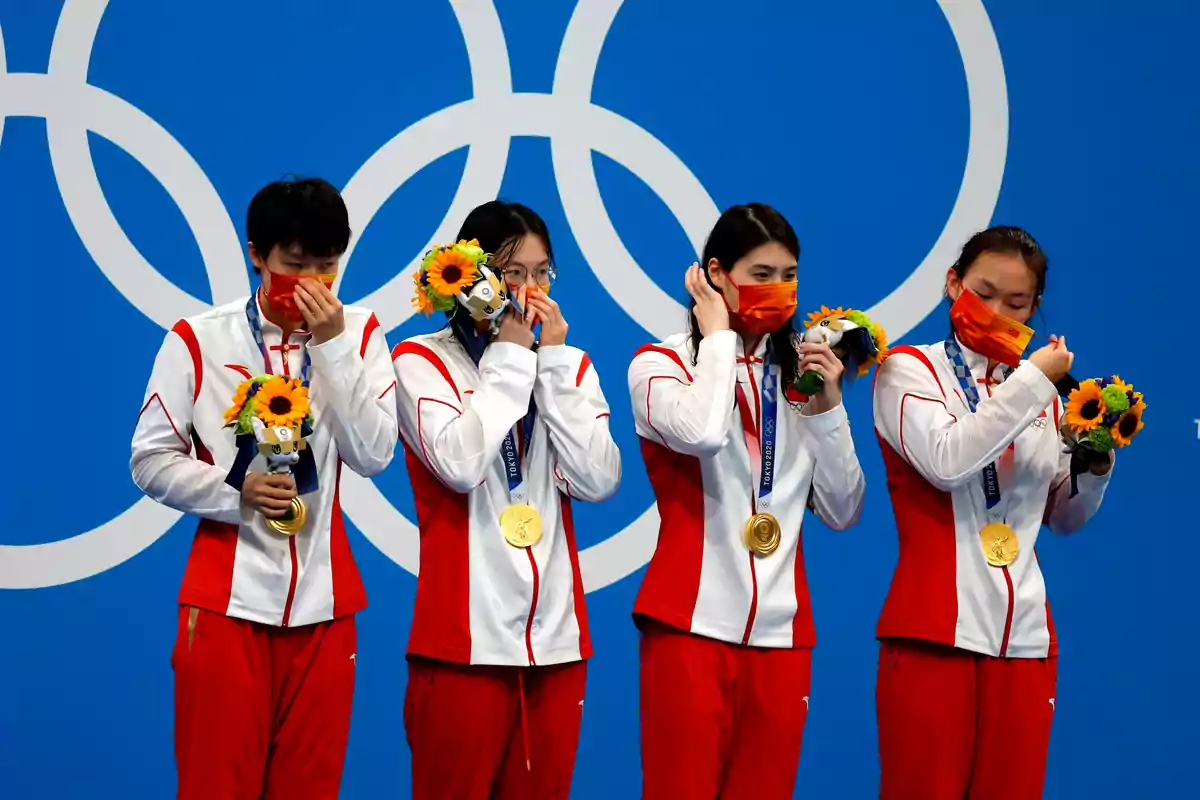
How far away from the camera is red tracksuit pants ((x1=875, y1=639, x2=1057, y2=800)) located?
3.45m

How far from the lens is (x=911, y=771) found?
3477 mm

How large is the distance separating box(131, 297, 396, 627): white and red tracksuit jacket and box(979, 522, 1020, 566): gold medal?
143 cm

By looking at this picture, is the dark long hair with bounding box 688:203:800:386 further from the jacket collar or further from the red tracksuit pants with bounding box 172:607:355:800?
the red tracksuit pants with bounding box 172:607:355:800

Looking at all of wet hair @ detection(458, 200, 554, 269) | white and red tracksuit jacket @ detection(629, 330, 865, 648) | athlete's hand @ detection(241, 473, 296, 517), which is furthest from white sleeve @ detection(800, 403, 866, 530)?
athlete's hand @ detection(241, 473, 296, 517)

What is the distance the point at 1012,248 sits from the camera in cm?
365

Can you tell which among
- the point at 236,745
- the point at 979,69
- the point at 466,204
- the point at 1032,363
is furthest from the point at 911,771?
the point at 979,69

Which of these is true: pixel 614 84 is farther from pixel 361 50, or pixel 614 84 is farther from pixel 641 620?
pixel 641 620

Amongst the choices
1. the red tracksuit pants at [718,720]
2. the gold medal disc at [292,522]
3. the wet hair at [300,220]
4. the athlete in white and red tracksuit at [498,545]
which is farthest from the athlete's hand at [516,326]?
the red tracksuit pants at [718,720]

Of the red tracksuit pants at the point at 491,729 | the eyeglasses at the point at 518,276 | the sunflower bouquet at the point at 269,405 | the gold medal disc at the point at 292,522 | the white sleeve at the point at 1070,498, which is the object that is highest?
the eyeglasses at the point at 518,276

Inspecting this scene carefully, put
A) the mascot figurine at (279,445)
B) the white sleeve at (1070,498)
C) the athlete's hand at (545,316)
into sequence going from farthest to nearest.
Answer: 1. the white sleeve at (1070,498)
2. the athlete's hand at (545,316)
3. the mascot figurine at (279,445)

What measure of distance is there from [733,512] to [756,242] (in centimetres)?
65

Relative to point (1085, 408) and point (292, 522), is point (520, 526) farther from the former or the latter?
point (1085, 408)

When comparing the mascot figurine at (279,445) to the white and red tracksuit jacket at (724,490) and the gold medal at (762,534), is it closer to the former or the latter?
the white and red tracksuit jacket at (724,490)

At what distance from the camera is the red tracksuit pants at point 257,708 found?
3078mm
